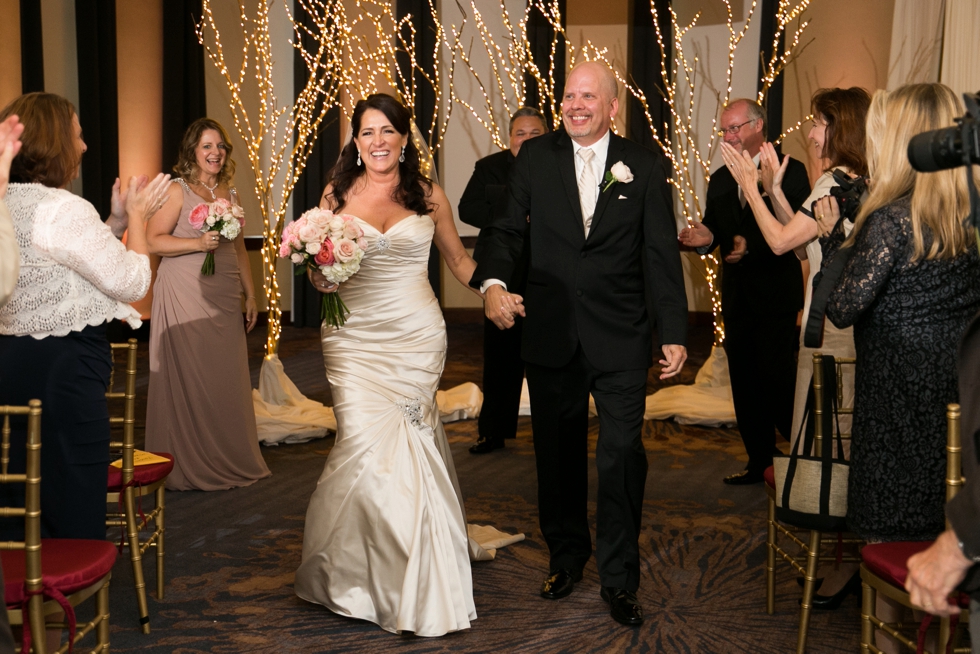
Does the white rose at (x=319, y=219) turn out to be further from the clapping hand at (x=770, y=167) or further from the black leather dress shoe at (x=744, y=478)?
the black leather dress shoe at (x=744, y=478)

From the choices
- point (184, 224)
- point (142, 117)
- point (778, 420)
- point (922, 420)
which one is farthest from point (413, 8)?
point (922, 420)

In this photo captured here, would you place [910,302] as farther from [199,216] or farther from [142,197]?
[199,216]

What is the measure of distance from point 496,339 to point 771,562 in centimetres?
279

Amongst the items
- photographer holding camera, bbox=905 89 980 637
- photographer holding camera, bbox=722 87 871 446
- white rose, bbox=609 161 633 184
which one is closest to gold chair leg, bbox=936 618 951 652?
photographer holding camera, bbox=905 89 980 637

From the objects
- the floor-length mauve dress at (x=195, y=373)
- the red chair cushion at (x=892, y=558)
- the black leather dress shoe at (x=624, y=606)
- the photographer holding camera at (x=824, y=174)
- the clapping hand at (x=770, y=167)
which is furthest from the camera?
the floor-length mauve dress at (x=195, y=373)

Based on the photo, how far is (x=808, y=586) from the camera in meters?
3.11

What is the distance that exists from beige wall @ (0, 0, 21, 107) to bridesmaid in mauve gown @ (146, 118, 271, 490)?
12.1 ft

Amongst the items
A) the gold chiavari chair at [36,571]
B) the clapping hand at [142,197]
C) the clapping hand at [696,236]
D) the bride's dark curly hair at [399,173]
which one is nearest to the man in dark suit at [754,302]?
the clapping hand at [696,236]

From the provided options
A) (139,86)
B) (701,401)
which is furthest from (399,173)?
(139,86)

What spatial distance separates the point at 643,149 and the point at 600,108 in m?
0.22

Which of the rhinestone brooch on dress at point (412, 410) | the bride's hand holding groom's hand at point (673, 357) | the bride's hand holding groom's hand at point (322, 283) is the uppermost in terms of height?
the bride's hand holding groom's hand at point (322, 283)

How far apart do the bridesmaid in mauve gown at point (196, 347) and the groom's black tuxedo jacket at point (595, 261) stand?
2159 mm

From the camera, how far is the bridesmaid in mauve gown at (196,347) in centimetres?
525

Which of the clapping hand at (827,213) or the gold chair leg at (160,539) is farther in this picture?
the gold chair leg at (160,539)
